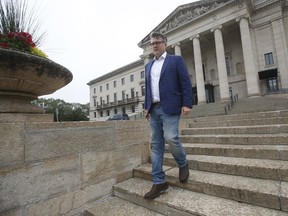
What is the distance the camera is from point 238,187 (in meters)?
2.13

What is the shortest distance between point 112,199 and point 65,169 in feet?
2.95

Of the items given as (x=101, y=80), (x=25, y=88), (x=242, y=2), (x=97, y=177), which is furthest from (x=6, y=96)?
(x=101, y=80)

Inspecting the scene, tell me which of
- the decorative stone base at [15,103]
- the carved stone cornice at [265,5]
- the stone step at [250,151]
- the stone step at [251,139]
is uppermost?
the carved stone cornice at [265,5]

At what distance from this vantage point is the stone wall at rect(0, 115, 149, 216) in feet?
6.28

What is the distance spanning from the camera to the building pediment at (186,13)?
24.3 metres

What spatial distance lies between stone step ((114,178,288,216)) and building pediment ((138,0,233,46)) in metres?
26.1

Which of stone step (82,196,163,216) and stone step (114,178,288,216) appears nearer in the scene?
stone step (114,178,288,216)

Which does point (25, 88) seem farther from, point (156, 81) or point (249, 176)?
point (249, 176)

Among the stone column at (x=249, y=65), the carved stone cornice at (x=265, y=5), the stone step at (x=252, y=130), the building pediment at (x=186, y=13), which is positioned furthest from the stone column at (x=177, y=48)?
the stone step at (x=252, y=130)

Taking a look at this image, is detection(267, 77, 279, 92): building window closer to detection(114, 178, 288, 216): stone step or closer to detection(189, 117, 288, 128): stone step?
detection(189, 117, 288, 128): stone step

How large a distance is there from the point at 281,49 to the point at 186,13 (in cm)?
1344

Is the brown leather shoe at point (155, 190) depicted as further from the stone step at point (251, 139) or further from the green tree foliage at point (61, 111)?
the green tree foliage at point (61, 111)

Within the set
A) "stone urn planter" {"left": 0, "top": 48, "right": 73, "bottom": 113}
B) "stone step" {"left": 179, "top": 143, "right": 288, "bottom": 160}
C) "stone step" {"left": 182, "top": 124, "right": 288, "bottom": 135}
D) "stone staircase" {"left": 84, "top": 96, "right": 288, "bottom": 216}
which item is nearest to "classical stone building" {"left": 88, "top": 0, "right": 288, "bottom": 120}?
"stone step" {"left": 182, "top": 124, "right": 288, "bottom": 135}

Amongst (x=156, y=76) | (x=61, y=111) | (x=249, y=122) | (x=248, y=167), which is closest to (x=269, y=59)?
(x=249, y=122)
